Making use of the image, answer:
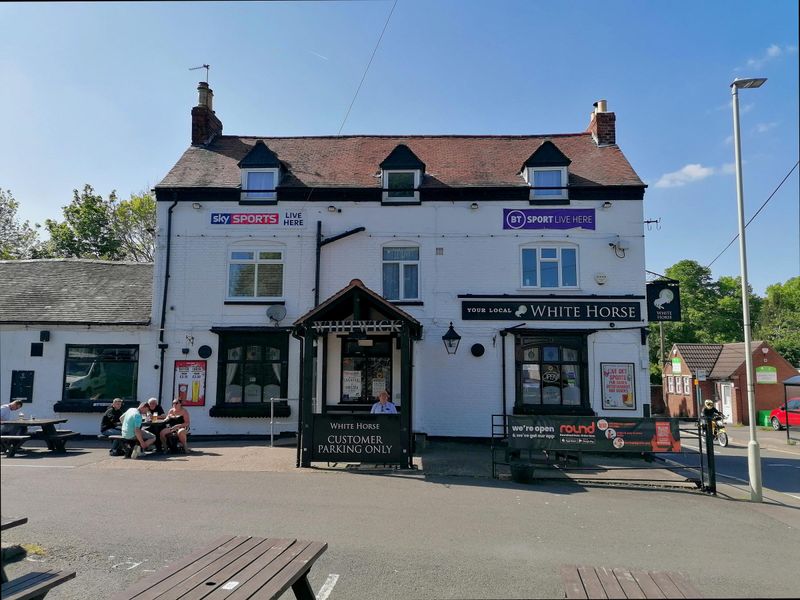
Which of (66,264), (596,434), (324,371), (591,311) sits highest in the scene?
(66,264)

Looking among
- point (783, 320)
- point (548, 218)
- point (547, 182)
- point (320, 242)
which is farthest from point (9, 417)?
point (783, 320)

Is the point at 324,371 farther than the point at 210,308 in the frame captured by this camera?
No

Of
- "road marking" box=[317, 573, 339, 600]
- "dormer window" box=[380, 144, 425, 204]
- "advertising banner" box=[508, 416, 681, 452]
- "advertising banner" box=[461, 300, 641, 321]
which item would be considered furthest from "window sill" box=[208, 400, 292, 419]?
"road marking" box=[317, 573, 339, 600]

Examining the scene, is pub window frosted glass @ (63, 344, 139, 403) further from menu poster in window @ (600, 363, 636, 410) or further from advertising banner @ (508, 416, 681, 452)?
menu poster in window @ (600, 363, 636, 410)

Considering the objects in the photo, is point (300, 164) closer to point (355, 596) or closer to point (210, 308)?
point (210, 308)

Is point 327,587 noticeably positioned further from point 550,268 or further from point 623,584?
point 550,268

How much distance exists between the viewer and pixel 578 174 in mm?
16516

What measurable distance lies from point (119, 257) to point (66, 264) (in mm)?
17068

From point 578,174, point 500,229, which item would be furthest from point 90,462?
point 578,174

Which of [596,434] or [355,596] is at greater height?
[596,434]

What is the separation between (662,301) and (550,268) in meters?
3.32

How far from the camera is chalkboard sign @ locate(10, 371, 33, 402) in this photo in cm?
1581

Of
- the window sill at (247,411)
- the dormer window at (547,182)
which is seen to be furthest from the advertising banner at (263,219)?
the dormer window at (547,182)

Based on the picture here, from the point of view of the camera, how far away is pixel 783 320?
2041 inches
